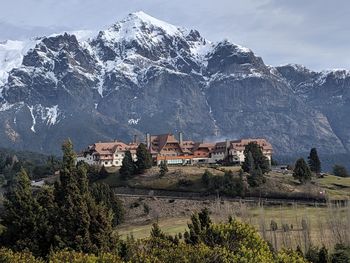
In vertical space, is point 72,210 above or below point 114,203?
above

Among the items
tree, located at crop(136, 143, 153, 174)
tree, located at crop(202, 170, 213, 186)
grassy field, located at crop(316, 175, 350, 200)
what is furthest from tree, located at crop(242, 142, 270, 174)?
tree, located at crop(136, 143, 153, 174)

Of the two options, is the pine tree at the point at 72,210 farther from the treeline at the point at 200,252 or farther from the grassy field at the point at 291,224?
the grassy field at the point at 291,224

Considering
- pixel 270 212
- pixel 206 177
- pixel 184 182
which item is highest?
pixel 206 177

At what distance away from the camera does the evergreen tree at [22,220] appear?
1885 inches

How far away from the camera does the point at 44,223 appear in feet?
159

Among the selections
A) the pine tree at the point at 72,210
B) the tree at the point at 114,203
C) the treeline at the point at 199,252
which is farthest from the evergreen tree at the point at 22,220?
the tree at the point at 114,203

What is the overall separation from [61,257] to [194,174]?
3858 inches

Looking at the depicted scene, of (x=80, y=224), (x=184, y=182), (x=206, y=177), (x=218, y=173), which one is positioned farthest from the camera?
(x=218, y=173)

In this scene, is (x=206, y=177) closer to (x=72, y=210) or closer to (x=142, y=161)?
(x=142, y=161)

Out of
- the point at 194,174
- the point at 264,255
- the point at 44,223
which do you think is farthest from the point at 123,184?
the point at 264,255

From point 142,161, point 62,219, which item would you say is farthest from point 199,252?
point 142,161

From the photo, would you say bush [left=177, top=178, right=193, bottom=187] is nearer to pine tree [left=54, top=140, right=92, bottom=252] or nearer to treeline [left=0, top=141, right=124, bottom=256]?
treeline [left=0, top=141, right=124, bottom=256]

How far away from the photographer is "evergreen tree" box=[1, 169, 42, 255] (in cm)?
4788

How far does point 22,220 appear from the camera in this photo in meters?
49.7
